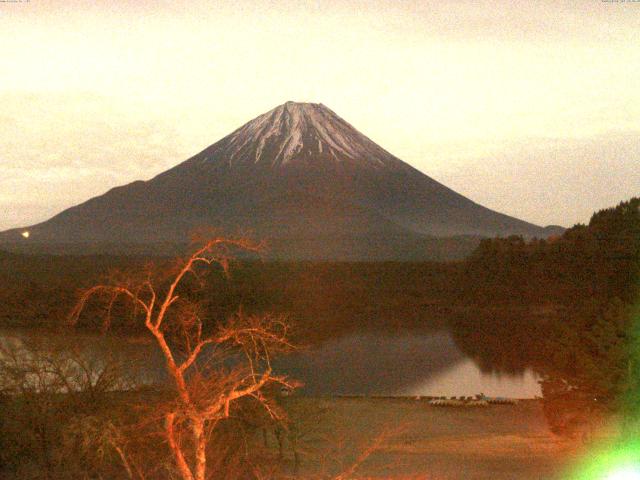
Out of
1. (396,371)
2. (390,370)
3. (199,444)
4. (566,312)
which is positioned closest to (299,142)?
(566,312)

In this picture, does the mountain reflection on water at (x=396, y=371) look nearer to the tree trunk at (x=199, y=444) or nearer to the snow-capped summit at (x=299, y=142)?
the tree trunk at (x=199, y=444)

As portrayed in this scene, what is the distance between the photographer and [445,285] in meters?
47.5

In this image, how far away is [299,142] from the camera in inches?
3145

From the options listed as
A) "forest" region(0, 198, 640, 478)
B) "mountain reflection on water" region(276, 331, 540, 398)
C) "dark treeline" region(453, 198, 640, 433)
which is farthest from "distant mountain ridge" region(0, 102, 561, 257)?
"mountain reflection on water" region(276, 331, 540, 398)

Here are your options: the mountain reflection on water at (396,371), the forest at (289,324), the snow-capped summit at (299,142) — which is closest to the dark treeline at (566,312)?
the forest at (289,324)

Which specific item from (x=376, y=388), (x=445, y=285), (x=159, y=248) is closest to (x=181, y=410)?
(x=376, y=388)

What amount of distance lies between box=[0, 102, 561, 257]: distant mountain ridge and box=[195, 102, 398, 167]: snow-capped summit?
0.34ft

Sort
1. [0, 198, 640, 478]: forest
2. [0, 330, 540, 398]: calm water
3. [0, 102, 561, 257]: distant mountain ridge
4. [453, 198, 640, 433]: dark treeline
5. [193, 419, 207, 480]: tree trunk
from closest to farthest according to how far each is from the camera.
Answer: [193, 419, 207, 480]: tree trunk, [0, 198, 640, 478]: forest, [453, 198, 640, 433]: dark treeline, [0, 330, 540, 398]: calm water, [0, 102, 561, 257]: distant mountain ridge

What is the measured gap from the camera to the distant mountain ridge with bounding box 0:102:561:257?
7488 centimetres

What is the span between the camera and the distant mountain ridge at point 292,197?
74.9 meters

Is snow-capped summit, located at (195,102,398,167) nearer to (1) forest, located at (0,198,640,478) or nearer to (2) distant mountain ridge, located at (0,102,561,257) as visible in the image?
(2) distant mountain ridge, located at (0,102,561,257)

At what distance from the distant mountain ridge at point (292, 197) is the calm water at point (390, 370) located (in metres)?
40.7

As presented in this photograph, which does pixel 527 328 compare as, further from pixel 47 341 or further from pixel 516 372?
pixel 47 341

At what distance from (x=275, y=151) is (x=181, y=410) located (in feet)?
253
